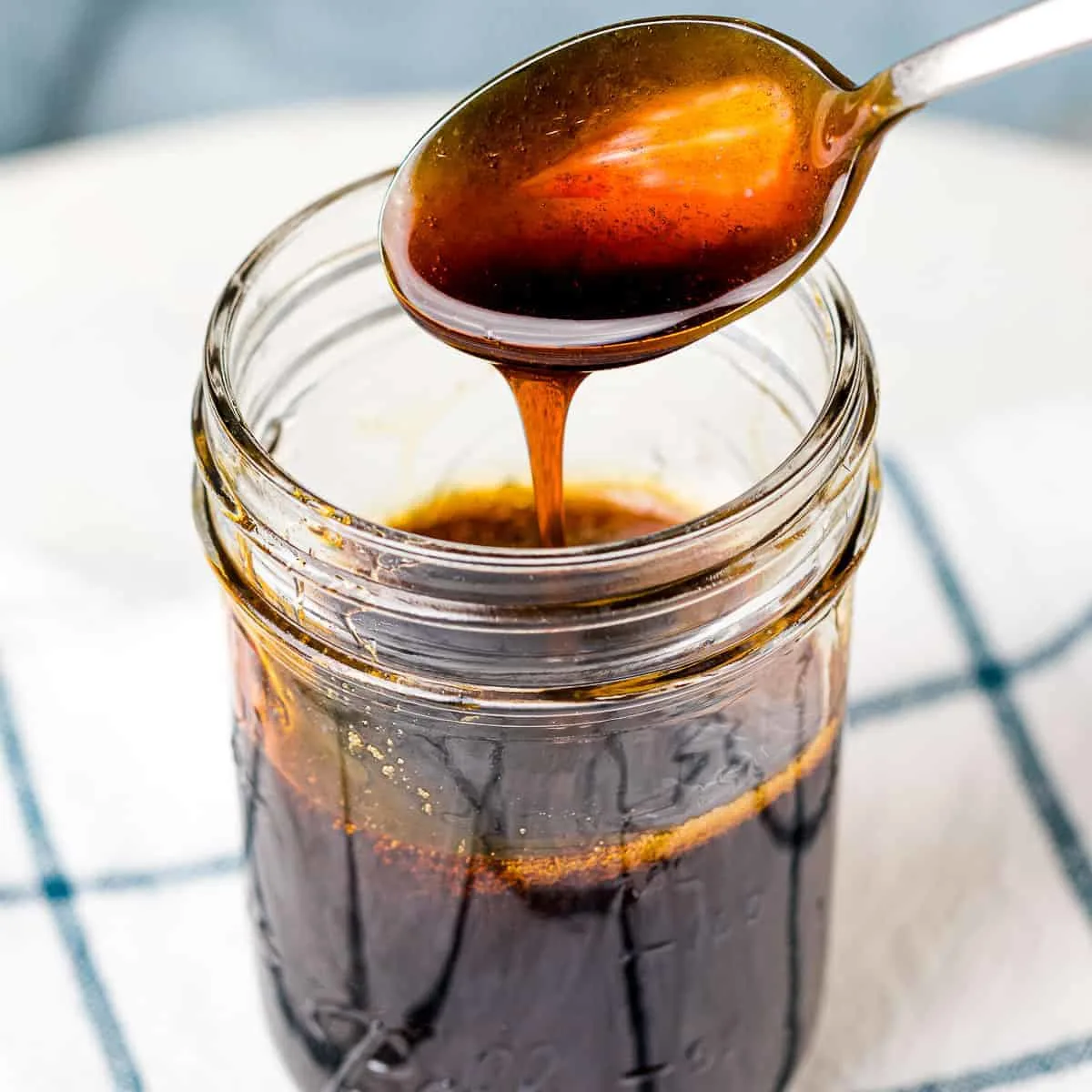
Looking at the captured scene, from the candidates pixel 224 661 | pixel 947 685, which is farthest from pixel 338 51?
pixel 947 685

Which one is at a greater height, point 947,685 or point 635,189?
point 635,189

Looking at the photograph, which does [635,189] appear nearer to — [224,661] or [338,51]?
[224,661]

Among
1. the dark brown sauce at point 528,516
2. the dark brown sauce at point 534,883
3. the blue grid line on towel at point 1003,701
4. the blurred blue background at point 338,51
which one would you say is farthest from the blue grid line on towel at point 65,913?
the blurred blue background at point 338,51

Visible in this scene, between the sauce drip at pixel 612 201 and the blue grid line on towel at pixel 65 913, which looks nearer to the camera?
the sauce drip at pixel 612 201

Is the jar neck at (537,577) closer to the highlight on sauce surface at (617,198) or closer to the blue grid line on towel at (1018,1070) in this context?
the highlight on sauce surface at (617,198)

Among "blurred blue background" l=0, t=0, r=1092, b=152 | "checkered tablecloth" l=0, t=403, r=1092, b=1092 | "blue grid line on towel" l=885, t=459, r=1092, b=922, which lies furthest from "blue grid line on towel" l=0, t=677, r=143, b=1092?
"blurred blue background" l=0, t=0, r=1092, b=152

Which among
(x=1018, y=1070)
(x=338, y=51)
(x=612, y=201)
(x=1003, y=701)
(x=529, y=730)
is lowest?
(x=1018, y=1070)

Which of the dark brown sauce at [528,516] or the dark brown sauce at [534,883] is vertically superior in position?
the dark brown sauce at [528,516]
